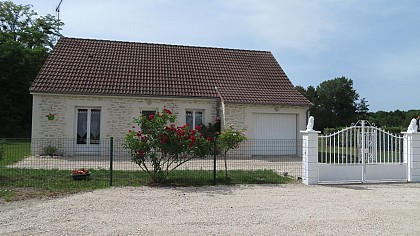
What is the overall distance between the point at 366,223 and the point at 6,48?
111 ft

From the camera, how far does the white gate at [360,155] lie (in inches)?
428

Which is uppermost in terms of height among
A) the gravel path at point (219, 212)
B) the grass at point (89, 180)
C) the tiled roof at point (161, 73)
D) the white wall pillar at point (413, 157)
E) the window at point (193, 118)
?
the tiled roof at point (161, 73)

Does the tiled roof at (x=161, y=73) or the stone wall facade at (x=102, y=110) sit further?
the tiled roof at (x=161, y=73)

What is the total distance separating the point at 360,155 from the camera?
1109 cm

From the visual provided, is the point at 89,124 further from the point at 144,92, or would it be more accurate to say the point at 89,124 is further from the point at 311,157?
the point at 311,157

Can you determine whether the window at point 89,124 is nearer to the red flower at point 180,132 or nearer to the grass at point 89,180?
the grass at point 89,180

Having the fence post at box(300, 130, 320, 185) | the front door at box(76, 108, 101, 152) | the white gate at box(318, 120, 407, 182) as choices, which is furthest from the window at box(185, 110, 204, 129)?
the fence post at box(300, 130, 320, 185)

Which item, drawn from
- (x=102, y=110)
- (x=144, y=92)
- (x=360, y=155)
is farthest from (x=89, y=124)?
(x=360, y=155)

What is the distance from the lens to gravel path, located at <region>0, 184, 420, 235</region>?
19.5 feet

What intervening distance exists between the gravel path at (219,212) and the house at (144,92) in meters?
8.71

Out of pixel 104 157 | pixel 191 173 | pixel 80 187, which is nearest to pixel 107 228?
pixel 80 187

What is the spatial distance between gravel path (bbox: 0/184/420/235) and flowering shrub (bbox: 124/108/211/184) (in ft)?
2.95

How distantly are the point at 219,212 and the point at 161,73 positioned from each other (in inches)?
530

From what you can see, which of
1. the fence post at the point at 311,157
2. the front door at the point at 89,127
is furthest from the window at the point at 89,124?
the fence post at the point at 311,157
